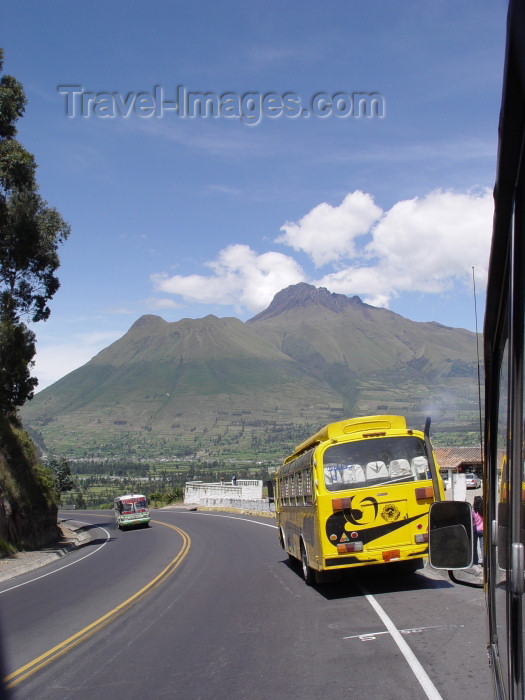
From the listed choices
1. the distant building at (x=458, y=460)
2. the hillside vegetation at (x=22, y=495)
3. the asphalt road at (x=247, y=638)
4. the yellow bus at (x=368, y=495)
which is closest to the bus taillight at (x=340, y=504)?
the yellow bus at (x=368, y=495)

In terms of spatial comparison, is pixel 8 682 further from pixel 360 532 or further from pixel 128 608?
pixel 360 532

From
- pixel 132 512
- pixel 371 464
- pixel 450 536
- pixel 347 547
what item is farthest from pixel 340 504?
pixel 132 512

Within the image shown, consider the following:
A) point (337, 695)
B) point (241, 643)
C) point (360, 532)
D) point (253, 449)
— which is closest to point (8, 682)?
point (241, 643)

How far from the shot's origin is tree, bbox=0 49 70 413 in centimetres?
2405

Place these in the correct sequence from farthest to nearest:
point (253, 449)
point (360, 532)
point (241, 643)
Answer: point (253, 449)
point (360, 532)
point (241, 643)

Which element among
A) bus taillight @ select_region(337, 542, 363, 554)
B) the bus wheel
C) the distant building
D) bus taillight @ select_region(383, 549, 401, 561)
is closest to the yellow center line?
the bus wheel

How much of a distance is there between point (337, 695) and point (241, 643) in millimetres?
2768

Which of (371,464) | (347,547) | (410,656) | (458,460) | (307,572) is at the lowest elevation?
(458,460)

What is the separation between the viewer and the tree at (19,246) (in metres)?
24.0

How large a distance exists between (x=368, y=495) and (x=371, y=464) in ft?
1.80

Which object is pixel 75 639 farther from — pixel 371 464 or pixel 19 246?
pixel 19 246

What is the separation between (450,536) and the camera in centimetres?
391

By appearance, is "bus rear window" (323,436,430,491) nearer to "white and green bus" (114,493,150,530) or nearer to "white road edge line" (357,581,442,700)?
"white road edge line" (357,581,442,700)

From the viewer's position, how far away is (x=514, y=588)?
92.6 inches
